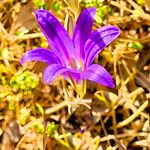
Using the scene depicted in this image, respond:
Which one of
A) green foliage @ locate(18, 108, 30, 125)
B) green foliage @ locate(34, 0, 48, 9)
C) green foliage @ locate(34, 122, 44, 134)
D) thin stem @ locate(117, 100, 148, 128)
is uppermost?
green foliage @ locate(34, 0, 48, 9)

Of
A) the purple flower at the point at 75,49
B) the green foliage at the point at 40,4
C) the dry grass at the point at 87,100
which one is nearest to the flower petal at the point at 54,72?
the purple flower at the point at 75,49

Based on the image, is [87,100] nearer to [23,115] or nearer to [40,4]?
[23,115]

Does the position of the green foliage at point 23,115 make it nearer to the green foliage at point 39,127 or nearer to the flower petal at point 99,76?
the green foliage at point 39,127

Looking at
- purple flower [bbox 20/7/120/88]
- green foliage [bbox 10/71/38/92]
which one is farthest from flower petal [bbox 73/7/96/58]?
green foliage [bbox 10/71/38/92]

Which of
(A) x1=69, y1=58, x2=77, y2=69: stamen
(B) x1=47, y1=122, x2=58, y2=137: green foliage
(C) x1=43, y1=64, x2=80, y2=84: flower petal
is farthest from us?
(B) x1=47, y1=122, x2=58, y2=137: green foliage

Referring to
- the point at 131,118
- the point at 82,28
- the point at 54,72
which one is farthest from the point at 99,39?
the point at 131,118

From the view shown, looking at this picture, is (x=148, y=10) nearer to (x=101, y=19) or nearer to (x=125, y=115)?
(x=101, y=19)

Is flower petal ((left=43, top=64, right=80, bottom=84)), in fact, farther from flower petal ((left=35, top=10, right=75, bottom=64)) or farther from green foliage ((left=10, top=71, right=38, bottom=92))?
green foliage ((left=10, top=71, right=38, bottom=92))
